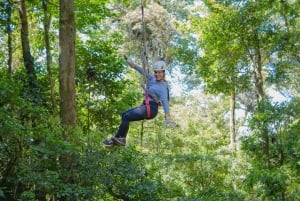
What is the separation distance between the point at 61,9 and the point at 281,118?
4545 mm

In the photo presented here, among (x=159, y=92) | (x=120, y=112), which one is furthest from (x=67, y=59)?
(x=120, y=112)

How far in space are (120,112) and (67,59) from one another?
2808mm

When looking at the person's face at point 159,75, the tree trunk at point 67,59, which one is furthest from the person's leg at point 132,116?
the tree trunk at point 67,59

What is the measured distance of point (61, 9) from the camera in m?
6.43

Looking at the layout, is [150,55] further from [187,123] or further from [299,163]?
[299,163]

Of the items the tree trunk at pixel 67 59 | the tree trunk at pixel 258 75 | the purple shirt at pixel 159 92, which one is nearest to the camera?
the purple shirt at pixel 159 92

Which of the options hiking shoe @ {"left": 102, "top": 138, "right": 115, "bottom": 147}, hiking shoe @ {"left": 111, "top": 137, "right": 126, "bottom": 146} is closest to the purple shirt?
hiking shoe @ {"left": 111, "top": 137, "right": 126, "bottom": 146}

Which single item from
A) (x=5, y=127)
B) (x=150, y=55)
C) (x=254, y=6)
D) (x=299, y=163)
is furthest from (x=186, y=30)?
(x=5, y=127)

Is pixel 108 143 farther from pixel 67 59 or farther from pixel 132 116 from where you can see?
pixel 67 59

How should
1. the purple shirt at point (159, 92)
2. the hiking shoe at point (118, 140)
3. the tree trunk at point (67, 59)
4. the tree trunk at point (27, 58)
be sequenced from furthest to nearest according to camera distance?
the tree trunk at point (27, 58) → the tree trunk at point (67, 59) → the hiking shoe at point (118, 140) → the purple shirt at point (159, 92)

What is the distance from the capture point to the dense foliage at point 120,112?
5.76 m

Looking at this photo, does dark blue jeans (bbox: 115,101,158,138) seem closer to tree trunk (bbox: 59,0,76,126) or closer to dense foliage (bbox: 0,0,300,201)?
dense foliage (bbox: 0,0,300,201)

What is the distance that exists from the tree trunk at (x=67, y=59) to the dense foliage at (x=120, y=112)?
14.9 inches

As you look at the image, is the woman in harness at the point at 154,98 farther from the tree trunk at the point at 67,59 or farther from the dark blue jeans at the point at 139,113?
the tree trunk at the point at 67,59
